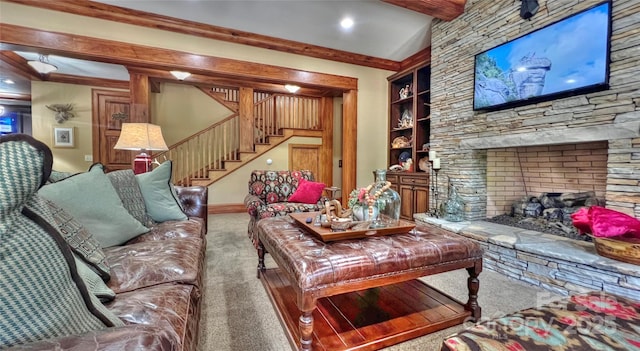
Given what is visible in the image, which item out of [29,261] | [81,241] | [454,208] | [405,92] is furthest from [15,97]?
[454,208]

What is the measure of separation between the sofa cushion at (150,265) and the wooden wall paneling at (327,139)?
189 inches

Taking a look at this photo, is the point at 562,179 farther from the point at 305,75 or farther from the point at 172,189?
the point at 172,189

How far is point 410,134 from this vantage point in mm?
4785

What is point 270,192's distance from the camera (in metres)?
3.51

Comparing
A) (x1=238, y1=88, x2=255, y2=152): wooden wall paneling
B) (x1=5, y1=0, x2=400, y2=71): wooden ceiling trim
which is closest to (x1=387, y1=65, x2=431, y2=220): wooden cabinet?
(x1=5, y1=0, x2=400, y2=71): wooden ceiling trim

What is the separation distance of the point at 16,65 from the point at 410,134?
6656 mm

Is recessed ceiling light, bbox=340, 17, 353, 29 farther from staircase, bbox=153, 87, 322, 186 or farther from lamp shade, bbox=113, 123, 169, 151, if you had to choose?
Result: lamp shade, bbox=113, 123, 169, 151

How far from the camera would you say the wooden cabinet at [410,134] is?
13.3 feet

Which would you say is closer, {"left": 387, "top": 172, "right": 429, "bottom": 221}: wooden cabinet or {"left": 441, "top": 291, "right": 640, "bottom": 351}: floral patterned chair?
{"left": 441, "top": 291, "right": 640, "bottom": 351}: floral patterned chair

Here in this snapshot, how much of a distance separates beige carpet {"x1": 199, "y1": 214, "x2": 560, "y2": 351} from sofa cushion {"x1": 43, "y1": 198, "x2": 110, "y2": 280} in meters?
0.70

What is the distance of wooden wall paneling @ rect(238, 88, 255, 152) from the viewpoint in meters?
5.66

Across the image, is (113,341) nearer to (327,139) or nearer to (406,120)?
(406,120)

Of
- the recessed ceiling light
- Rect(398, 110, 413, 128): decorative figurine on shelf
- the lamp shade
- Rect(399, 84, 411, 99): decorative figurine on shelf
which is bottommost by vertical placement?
the lamp shade

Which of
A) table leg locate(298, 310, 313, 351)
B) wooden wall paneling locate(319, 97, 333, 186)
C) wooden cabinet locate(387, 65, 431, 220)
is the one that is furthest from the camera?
wooden wall paneling locate(319, 97, 333, 186)
